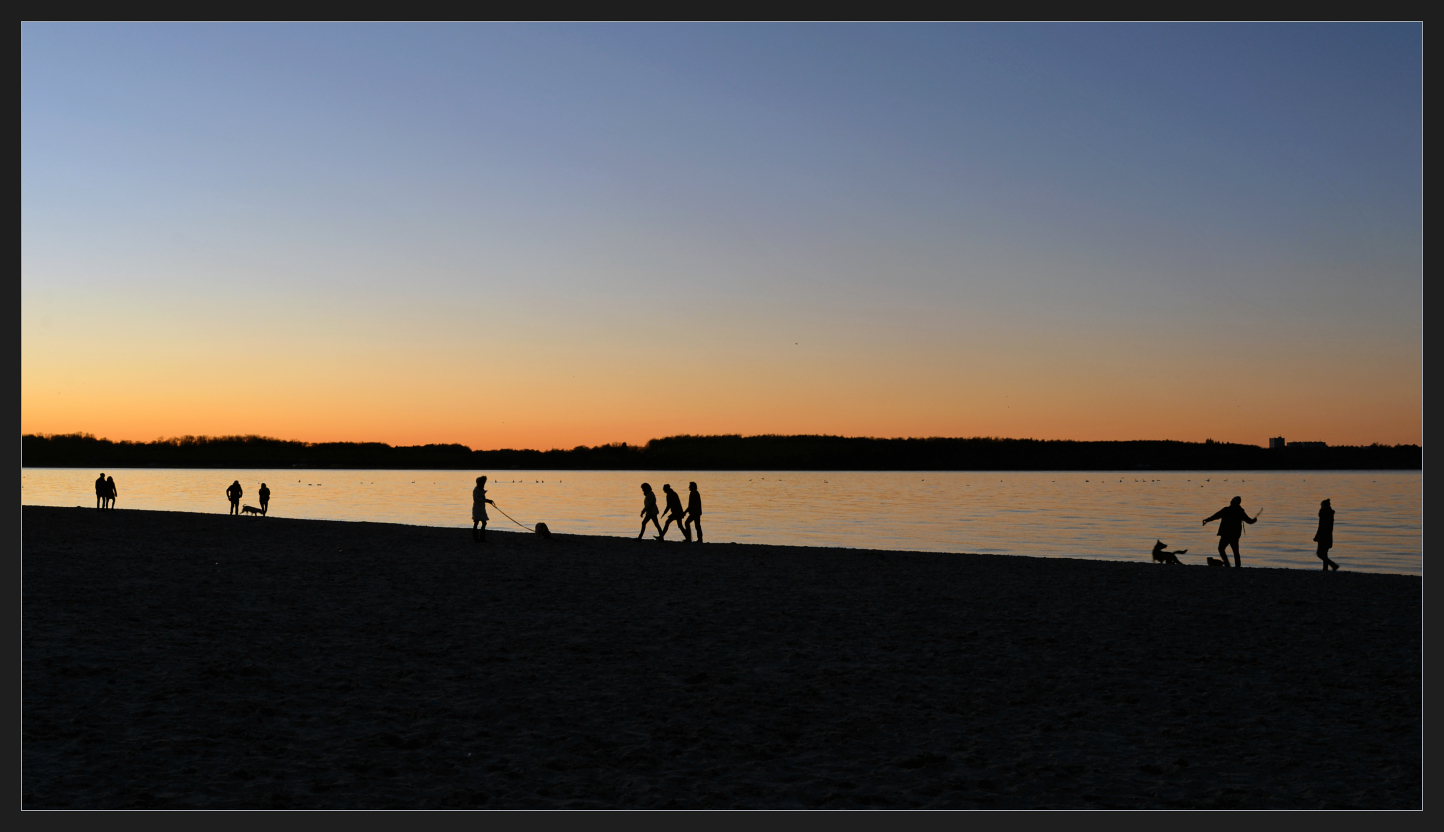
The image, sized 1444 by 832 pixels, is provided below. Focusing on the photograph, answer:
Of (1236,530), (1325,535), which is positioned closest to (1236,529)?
(1236,530)

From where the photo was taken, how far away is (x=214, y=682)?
343 inches

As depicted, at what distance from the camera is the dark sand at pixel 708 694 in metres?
6.27

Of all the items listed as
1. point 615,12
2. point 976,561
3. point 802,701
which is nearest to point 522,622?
point 802,701

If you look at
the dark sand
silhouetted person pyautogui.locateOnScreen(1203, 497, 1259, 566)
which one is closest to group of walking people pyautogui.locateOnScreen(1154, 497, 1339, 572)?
silhouetted person pyautogui.locateOnScreen(1203, 497, 1259, 566)

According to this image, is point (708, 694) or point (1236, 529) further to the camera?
point (1236, 529)

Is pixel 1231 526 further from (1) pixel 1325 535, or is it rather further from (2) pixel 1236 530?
(1) pixel 1325 535

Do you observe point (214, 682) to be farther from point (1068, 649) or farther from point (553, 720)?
point (1068, 649)

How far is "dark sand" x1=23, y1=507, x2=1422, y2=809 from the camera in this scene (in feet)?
20.6

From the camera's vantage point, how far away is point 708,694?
8.66 m

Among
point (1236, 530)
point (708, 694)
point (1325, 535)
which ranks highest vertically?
point (1236, 530)

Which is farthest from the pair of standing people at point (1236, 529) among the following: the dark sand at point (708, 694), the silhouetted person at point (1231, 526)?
the dark sand at point (708, 694)

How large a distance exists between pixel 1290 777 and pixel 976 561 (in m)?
16.3

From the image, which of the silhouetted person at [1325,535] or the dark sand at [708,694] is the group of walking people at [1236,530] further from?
the dark sand at [708,694]

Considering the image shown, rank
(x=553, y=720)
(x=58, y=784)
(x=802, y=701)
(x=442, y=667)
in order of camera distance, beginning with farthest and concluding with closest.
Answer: (x=442, y=667)
(x=802, y=701)
(x=553, y=720)
(x=58, y=784)
